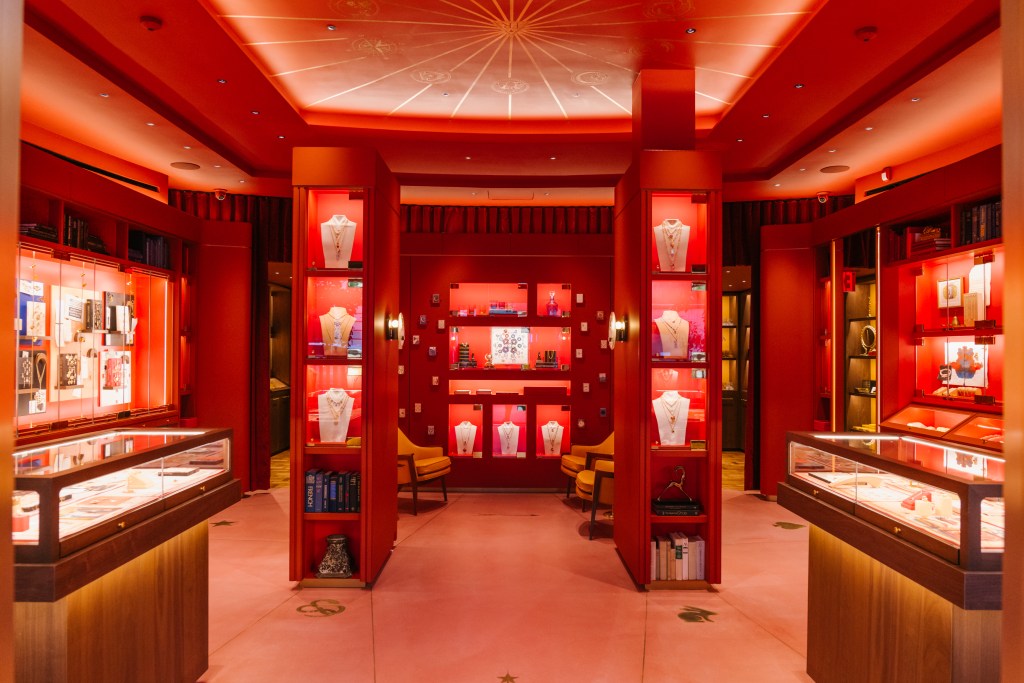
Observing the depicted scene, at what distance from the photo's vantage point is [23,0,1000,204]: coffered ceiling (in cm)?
375

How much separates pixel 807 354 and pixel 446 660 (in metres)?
5.53

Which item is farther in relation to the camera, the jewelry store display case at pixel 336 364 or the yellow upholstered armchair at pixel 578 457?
the yellow upholstered armchair at pixel 578 457

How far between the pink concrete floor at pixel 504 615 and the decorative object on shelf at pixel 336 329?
1.71 meters

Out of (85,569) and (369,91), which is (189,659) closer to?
(85,569)

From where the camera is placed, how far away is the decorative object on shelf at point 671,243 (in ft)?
14.4

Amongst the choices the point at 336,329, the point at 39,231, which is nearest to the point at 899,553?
the point at 336,329

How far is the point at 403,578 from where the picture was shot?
4.44m

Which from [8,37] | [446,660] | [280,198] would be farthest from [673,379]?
[280,198]

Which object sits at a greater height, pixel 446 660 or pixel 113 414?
pixel 113 414

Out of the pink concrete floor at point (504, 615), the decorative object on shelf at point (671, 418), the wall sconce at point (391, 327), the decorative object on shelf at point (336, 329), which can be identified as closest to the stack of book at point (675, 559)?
the pink concrete floor at point (504, 615)

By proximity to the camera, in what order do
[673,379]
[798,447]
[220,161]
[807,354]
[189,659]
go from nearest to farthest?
[189,659], [798,447], [673,379], [220,161], [807,354]

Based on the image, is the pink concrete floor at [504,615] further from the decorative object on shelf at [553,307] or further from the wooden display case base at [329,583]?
the decorative object on shelf at [553,307]

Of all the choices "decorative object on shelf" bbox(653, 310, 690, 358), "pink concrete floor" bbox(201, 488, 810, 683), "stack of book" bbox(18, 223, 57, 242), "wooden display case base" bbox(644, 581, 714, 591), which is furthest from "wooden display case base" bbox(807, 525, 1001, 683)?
"stack of book" bbox(18, 223, 57, 242)

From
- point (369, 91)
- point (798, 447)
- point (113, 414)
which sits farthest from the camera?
point (113, 414)
